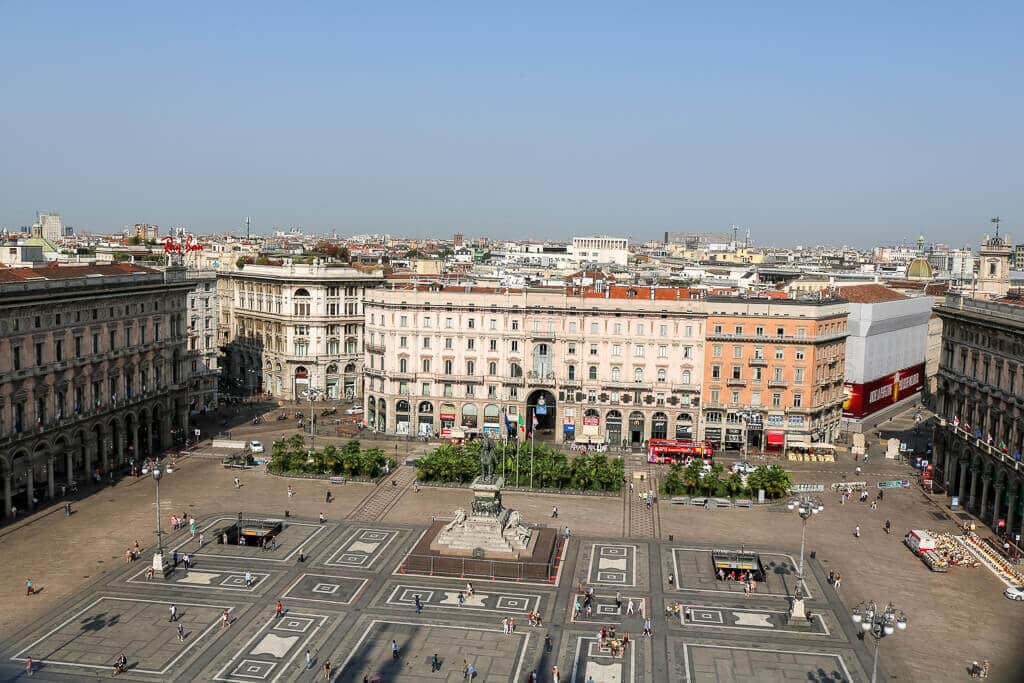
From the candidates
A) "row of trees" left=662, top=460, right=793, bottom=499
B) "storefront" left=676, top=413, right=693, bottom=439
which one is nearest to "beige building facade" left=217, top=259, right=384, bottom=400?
"storefront" left=676, top=413, right=693, bottom=439

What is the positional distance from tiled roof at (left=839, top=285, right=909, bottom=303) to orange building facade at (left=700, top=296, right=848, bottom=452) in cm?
1858

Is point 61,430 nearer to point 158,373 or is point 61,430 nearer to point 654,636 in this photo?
point 158,373

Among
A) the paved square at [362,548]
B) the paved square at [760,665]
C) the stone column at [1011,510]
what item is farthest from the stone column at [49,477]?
the stone column at [1011,510]

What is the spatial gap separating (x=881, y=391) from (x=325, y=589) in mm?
93936

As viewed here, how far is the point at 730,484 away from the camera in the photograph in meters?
90.0

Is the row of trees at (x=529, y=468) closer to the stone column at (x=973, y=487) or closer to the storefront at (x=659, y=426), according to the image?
the storefront at (x=659, y=426)

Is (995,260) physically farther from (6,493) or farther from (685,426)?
(6,493)

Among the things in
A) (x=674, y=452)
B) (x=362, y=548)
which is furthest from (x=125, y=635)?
(x=674, y=452)

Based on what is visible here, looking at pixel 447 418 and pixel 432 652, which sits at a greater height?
pixel 447 418

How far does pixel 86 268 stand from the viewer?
9588cm

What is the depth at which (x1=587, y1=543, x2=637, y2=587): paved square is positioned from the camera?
224 feet

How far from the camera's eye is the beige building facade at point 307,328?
136000 mm

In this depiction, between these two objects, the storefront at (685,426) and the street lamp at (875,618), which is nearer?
the street lamp at (875,618)

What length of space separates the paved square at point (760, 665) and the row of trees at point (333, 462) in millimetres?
45846
